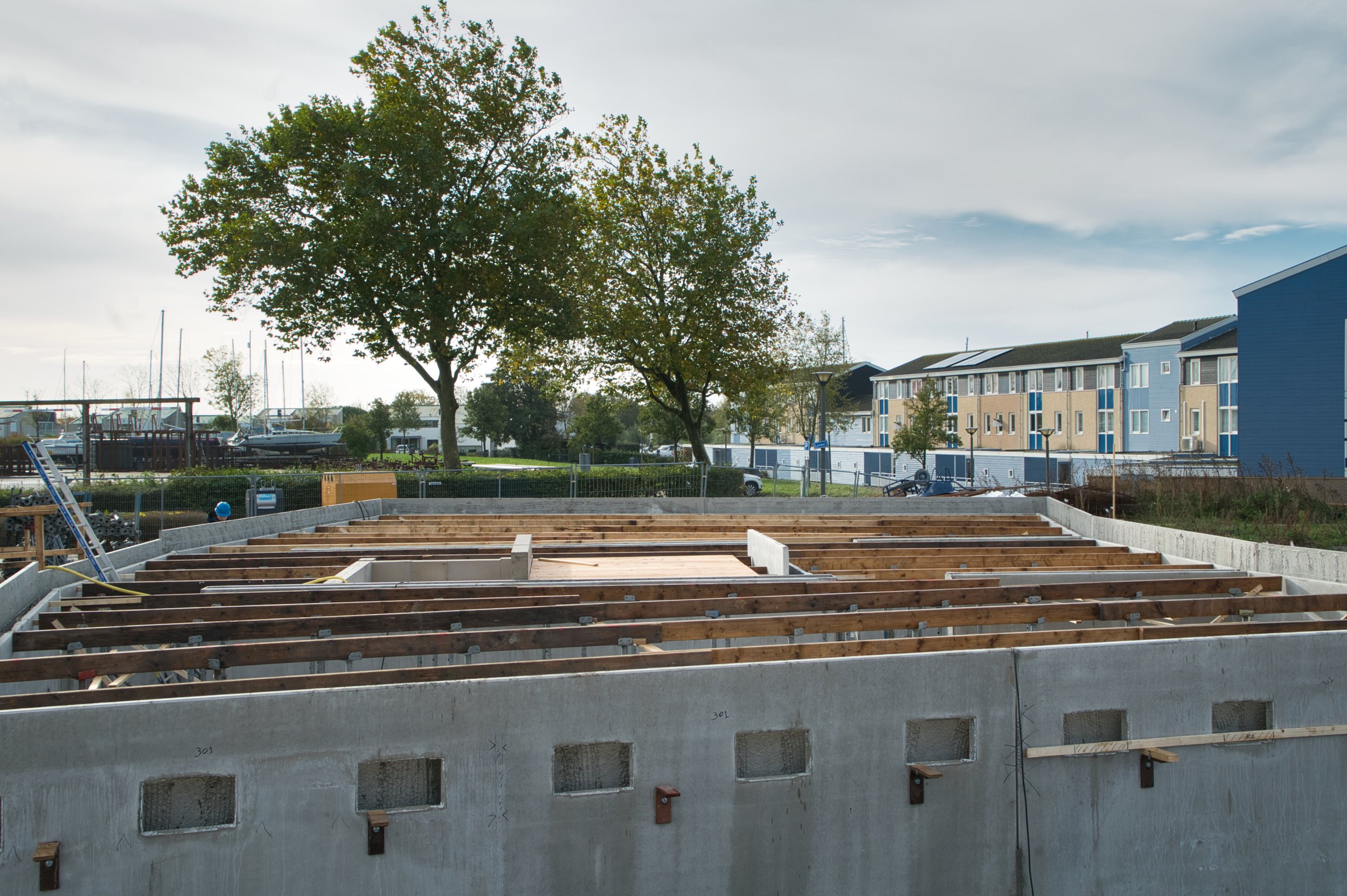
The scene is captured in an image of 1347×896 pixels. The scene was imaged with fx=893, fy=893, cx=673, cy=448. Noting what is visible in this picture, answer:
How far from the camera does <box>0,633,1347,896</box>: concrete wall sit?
518 cm

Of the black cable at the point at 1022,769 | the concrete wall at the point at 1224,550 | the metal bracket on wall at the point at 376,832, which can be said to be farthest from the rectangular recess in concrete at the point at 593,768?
the concrete wall at the point at 1224,550

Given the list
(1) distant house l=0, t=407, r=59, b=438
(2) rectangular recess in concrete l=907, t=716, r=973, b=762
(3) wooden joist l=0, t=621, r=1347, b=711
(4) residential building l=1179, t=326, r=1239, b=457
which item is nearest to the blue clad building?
(4) residential building l=1179, t=326, r=1239, b=457

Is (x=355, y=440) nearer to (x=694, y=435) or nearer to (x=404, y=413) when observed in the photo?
(x=694, y=435)

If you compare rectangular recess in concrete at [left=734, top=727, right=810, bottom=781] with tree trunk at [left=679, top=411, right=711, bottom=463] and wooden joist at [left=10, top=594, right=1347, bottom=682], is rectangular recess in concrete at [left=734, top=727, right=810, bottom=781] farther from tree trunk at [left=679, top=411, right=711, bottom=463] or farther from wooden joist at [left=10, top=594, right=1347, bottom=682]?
tree trunk at [left=679, top=411, right=711, bottom=463]

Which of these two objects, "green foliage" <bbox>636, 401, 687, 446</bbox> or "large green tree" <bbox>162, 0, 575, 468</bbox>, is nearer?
"large green tree" <bbox>162, 0, 575, 468</bbox>

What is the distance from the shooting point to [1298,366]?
101 ft

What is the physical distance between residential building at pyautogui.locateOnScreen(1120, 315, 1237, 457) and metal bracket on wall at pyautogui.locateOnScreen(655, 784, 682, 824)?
51055 mm

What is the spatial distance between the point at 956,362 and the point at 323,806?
6806 cm

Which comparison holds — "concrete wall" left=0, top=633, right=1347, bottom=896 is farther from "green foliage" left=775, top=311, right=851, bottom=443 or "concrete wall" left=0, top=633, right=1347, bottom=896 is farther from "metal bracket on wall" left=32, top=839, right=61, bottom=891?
"green foliage" left=775, top=311, right=851, bottom=443

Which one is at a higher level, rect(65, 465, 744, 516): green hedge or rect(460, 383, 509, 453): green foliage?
rect(460, 383, 509, 453): green foliage

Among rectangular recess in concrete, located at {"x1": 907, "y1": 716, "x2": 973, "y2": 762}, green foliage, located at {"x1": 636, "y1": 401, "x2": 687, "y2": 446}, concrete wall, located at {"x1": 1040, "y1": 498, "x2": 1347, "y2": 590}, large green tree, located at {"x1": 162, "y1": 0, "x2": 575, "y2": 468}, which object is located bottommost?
rectangular recess in concrete, located at {"x1": 907, "y1": 716, "x2": 973, "y2": 762}

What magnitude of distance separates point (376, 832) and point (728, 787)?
2.24 m

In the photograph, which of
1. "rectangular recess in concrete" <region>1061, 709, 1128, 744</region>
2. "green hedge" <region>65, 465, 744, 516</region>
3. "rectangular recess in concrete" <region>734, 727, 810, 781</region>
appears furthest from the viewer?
"green hedge" <region>65, 465, 744, 516</region>

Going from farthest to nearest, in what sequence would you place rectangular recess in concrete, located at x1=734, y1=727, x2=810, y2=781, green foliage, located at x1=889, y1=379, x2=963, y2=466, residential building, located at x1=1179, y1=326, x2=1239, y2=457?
green foliage, located at x1=889, y1=379, x2=963, y2=466, residential building, located at x1=1179, y1=326, x2=1239, y2=457, rectangular recess in concrete, located at x1=734, y1=727, x2=810, y2=781
